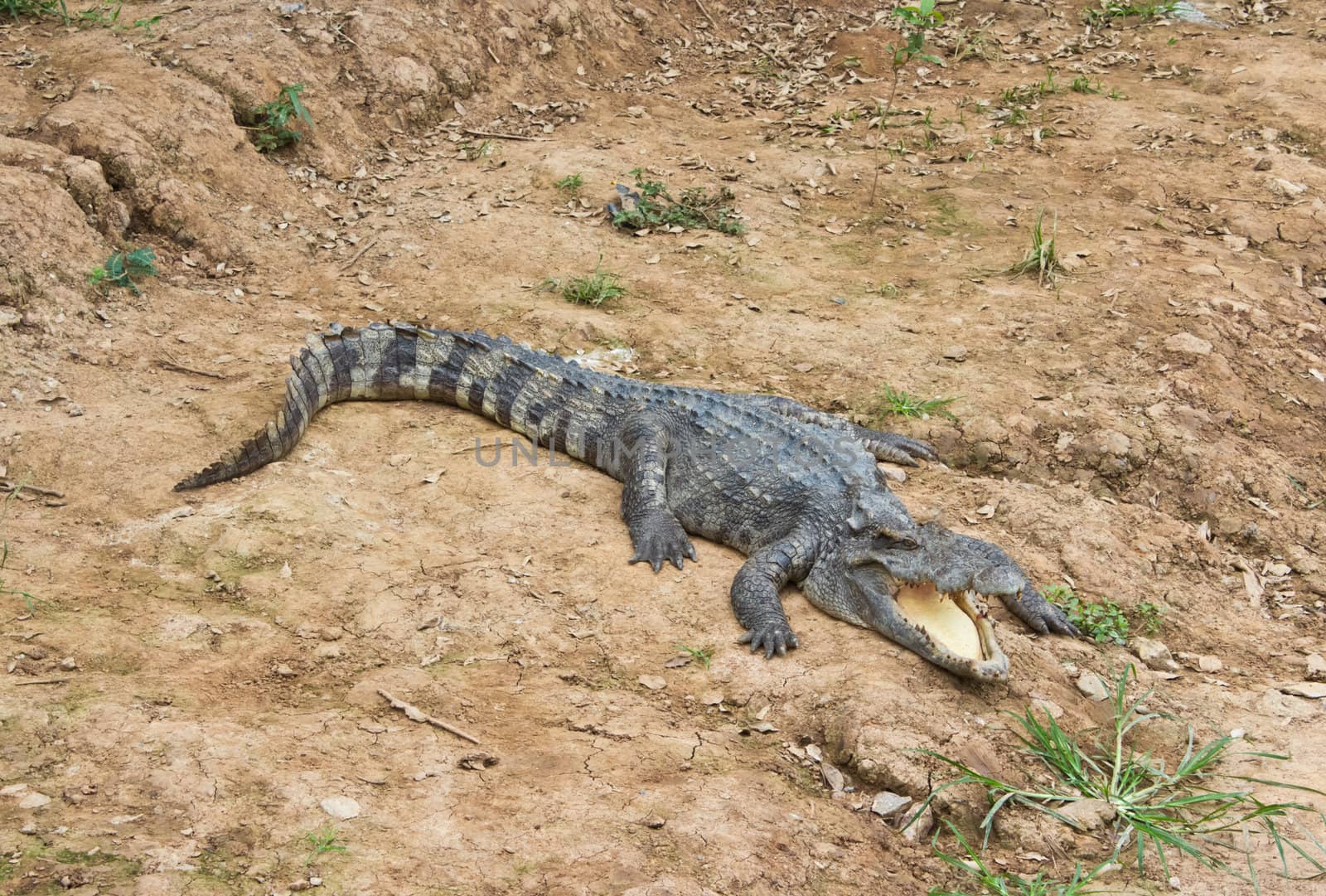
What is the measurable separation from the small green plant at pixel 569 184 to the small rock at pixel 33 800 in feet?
21.2

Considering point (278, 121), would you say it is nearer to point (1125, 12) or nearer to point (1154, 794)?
point (1154, 794)

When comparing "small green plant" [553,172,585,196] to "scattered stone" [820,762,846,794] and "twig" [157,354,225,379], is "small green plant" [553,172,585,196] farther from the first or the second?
"scattered stone" [820,762,846,794]

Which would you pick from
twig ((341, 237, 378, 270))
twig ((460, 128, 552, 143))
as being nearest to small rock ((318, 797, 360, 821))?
twig ((341, 237, 378, 270))

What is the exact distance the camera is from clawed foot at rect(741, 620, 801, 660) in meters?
4.41

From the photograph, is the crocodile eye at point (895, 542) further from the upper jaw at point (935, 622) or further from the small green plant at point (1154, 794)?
the small green plant at point (1154, 794)

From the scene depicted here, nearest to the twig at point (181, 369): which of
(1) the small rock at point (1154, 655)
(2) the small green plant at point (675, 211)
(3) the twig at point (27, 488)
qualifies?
(3) the twig at point (27, 488)

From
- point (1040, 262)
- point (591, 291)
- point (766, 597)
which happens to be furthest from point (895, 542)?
point (1040, 262)

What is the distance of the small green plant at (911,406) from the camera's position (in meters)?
6.20

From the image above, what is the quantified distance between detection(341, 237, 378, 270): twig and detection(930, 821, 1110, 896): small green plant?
5.92 meters

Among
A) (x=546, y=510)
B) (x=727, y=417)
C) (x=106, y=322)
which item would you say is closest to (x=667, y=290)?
(x=727, y=417)

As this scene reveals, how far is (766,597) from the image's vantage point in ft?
15.3

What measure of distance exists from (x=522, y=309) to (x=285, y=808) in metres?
4.56

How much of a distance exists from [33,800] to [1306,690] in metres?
4.72

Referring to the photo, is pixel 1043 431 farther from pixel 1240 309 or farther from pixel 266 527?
pixel 266 527
